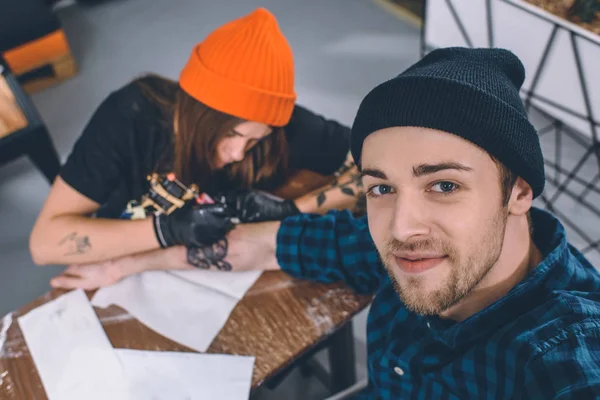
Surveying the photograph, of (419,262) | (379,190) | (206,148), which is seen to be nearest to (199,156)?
(206,148)

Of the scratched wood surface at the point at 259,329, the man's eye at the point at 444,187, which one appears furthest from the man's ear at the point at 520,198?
the scratched wood surface at the point at 259,329

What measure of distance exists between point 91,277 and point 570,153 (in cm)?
206

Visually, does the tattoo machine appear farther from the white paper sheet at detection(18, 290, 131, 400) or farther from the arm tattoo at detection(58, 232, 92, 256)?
the white paper sheet at detection(18, 290, 131, 400)

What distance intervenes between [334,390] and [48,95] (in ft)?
7.49

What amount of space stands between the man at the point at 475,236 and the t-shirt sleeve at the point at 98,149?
2.20ft

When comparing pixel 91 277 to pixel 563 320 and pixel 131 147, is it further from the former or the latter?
pixel 563 320

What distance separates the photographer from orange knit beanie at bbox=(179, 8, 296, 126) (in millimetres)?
1130

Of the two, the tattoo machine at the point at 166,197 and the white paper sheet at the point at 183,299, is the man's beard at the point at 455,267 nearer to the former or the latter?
the white paper sheet at the point at 183,299

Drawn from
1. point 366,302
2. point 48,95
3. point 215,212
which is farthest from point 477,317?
point 48,95

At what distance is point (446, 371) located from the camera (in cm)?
83

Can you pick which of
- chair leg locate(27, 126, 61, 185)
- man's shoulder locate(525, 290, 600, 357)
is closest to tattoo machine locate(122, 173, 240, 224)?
man's shoulder locate(525, 290, 600, 357)

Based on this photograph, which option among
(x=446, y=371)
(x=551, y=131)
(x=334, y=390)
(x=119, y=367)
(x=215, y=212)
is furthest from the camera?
(x=551, y=131)

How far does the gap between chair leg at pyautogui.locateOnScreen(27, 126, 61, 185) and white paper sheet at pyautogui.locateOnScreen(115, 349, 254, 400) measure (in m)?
1.21

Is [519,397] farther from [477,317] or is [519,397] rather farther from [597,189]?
[597,189]
